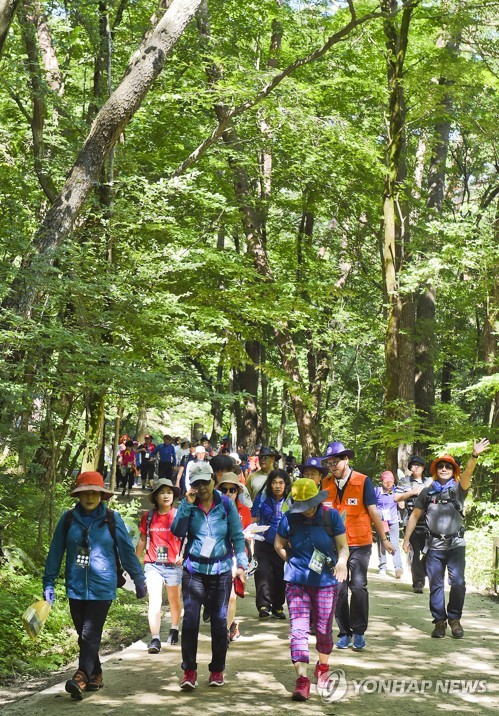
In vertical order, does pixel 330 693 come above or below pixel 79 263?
below

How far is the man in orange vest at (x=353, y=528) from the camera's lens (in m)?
8.28

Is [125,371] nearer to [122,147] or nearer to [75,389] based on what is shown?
[75,389]

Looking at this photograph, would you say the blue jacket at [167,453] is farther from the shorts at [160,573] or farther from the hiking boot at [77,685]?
the hiking boot at [77,685]

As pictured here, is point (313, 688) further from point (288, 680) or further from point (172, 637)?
point (172, 637)

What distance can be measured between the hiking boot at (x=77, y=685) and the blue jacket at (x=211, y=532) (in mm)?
1147

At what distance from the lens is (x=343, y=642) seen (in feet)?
27.2

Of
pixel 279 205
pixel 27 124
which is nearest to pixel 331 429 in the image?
pixel 279 205

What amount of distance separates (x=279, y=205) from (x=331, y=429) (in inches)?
423

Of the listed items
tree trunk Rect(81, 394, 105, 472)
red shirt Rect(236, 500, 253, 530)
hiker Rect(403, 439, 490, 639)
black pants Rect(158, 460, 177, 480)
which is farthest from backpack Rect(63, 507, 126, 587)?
black pants Rect(158, 460, 177, 480)

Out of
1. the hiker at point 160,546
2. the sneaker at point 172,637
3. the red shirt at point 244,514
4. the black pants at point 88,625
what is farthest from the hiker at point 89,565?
the red shirt at point 244,514

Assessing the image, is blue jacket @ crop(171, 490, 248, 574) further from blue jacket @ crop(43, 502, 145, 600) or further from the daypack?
the daypack

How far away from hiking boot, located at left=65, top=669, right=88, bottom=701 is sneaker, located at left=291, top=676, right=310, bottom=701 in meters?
1.58

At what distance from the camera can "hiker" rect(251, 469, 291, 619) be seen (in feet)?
32.8

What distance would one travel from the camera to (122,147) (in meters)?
15.3
